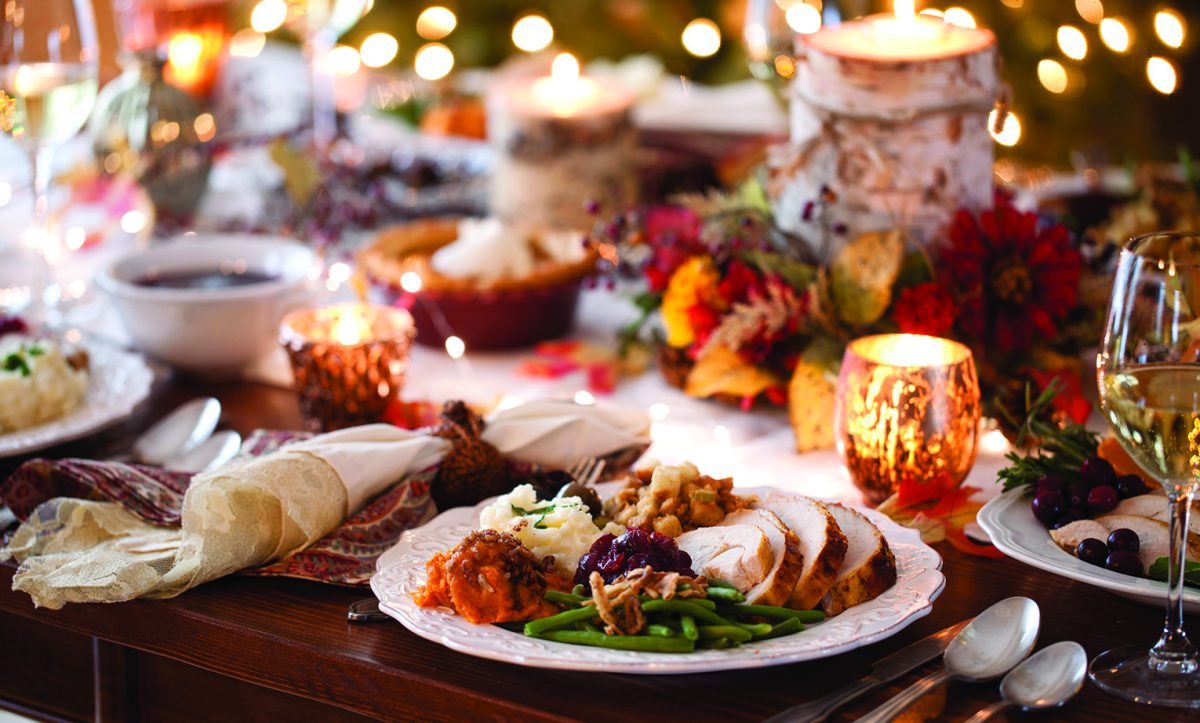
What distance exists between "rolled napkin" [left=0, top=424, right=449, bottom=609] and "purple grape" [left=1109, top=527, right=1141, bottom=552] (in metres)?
0.59

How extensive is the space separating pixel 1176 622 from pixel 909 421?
1.07ft

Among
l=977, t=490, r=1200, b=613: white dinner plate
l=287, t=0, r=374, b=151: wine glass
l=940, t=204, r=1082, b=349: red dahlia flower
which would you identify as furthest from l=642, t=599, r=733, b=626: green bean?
l=287, t=0, r=374, b=151: wine glass

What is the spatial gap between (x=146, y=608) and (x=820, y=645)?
542 mm

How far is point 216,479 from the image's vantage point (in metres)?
1.11

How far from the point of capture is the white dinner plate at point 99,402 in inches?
53.4

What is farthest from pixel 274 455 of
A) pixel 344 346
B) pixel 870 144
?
pixel 870 144

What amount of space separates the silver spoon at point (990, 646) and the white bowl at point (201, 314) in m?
0.96

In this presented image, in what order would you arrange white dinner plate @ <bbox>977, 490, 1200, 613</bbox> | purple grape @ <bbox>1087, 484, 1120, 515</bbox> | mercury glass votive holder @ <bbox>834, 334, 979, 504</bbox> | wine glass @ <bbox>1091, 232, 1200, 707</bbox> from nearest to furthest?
wine glass @ <bbox>1091, 232, 1200, 707</bbox>, white dinner plate @ <bbox>977, 490, 1200, 613</bbox>, purple grape @ <bbox>1087, 484, 1120, 515</bbox>, mercury glass votive holder @ <bbox>834, 334, 979, 504</bbox>

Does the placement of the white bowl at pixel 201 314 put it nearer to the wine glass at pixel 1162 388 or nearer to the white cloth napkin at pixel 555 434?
the white cloth napkin at pixel 555 434

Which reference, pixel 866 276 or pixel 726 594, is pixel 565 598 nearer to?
pixel 726 594

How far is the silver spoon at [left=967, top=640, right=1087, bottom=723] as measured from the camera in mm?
900

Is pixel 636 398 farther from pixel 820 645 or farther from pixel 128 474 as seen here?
pixel 820 645

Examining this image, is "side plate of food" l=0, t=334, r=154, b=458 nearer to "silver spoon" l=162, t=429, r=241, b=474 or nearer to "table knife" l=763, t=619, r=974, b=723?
"silver spoon" l=162, t=429, r=241, b=474

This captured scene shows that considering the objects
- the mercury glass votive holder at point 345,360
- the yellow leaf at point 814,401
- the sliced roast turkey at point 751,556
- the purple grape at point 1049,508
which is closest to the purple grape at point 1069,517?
the purple grape at point 1049,508
